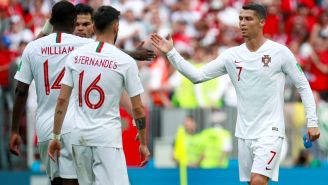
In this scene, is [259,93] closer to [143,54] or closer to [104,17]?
[143,54]

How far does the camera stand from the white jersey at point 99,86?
34.5 ft

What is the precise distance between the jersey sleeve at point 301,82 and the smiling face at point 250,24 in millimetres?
434

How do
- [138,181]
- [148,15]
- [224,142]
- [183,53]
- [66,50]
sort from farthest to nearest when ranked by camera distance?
1. [148,15]
2. [183,53]
3. [224,142]
4. [138,181]
5. [66,50]

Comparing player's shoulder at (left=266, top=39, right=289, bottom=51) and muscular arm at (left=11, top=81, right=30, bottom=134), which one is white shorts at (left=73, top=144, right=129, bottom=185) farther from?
player's shoulder at (left=266, top=39, right=289, bottom=51)

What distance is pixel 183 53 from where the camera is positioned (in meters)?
22.5

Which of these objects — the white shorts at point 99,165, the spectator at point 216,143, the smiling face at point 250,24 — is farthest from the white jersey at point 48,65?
the spectator at point 216,143

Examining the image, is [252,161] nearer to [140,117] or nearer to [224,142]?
[140,117]

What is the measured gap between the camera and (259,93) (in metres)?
11.8

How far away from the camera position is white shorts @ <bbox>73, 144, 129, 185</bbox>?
34.9 feet

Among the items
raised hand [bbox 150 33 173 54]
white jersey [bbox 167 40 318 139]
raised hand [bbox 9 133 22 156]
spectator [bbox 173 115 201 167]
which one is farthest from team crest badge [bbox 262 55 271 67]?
spectator [bbox 173 115 201 167]

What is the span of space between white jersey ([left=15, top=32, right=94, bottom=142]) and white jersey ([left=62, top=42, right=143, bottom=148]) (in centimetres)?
102

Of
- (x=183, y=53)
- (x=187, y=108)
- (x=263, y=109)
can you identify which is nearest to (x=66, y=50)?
(x=263, y=109)

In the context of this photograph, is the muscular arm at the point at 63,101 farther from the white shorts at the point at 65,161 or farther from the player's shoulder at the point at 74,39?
the player's shoulder at the point at 74,39

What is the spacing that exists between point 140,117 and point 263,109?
1.79 metres
